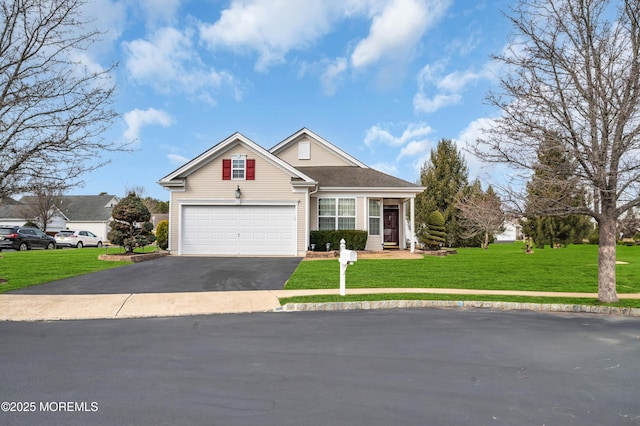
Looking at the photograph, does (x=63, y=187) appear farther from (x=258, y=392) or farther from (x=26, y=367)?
(x=258, y=392)

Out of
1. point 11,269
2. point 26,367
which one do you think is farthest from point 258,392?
point 11,269

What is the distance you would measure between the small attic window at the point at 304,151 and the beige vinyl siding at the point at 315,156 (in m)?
0.20

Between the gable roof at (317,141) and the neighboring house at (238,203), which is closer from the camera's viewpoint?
the neighboring house at (238,203)

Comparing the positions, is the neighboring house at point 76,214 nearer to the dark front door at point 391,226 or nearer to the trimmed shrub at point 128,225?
the trimmed shrub at point 128,225

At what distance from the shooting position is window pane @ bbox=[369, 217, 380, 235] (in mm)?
23141

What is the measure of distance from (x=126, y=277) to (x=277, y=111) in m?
14.1

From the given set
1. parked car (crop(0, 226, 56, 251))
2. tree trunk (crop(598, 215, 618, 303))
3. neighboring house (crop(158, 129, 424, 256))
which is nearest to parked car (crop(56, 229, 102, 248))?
parked car (crop(0, 226, 56, 251))

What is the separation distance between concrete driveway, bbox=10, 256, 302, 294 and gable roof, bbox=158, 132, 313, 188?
476 cm

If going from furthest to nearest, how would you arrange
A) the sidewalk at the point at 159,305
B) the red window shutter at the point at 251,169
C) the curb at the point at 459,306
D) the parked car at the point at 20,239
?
the parked car at the point at 20,239 < the red window shutter at the point at 251,169 < the curb at the point at 459,306 < the sidewalk at the point at 159,305

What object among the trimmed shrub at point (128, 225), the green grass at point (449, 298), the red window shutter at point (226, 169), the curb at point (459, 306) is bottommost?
the curb at point (459, 306)

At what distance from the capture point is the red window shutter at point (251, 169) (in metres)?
20.9

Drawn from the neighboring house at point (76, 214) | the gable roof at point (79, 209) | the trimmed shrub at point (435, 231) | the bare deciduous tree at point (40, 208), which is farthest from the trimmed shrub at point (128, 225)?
the gable roof at point (79, 209)

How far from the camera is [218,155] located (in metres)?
21.1

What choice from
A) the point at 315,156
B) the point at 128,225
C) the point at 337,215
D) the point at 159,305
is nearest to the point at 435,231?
the point at 337,215
